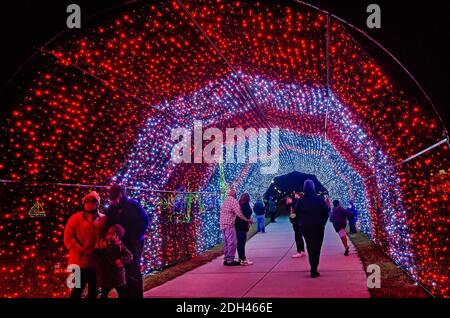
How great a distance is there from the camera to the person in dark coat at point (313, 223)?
24.6 ft

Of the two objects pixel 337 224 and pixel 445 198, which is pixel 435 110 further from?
pixel 337 224

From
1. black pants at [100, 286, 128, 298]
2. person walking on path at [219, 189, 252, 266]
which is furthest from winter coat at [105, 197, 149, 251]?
person walking on path at [219, 189, 252, 266]

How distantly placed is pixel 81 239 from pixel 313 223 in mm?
4228

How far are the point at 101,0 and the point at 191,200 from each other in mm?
7365

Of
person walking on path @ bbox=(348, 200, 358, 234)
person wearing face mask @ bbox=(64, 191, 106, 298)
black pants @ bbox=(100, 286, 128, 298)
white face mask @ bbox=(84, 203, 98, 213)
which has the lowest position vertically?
person walking on path @ bbox=(348, 200, 358, 234)

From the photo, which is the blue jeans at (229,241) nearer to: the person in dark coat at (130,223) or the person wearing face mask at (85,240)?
the person in dark coat at (130,223)

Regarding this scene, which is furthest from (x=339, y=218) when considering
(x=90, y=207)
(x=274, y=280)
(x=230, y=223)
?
(x=90, y=207)

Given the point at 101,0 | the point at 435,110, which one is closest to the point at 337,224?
the point at 435,110

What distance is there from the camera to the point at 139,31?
18.8ft

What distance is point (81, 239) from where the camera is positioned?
5289mm

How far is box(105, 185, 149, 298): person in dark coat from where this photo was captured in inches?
217

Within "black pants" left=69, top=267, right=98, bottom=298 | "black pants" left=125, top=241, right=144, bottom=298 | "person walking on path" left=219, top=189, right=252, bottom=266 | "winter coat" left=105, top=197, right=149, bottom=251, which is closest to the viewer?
"black pants" left=69, top=267, right=98, bottom=298

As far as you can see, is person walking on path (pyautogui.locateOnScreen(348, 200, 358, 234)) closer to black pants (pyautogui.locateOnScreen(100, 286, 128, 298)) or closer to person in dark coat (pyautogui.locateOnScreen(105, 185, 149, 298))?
person in dark coat (pyautogui.locateOnScreen(105, 185, 149, 298))

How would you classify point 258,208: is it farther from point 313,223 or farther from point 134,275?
point 134,275
